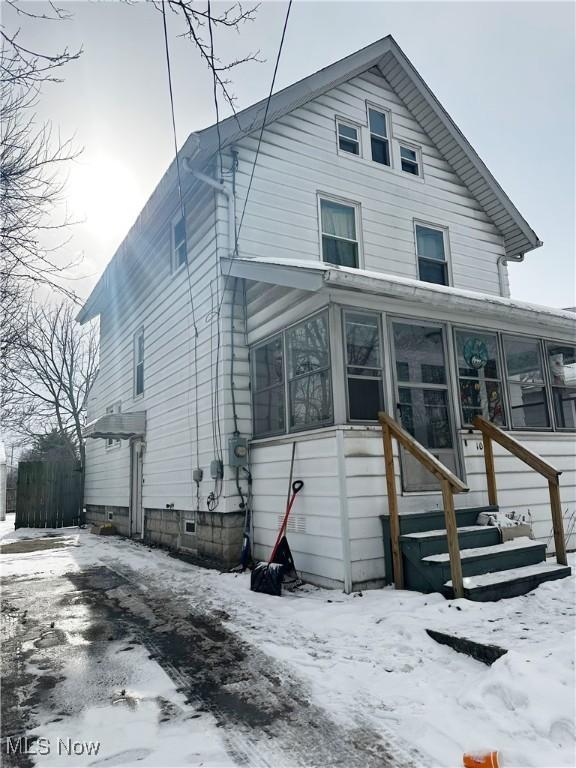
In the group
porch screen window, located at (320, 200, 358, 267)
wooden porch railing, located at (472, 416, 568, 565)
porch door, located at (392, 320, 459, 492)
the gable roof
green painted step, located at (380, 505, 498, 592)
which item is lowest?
green painted step, located at (380, 505, 498, 592)

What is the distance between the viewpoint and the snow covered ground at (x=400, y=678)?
2.42 meters

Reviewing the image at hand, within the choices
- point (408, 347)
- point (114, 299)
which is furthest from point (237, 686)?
point (114, 299)

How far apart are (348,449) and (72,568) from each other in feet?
16.5

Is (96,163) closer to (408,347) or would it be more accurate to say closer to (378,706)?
(408,347)

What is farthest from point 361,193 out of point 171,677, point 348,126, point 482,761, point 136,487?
point 482,761

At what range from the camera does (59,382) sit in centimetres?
2425

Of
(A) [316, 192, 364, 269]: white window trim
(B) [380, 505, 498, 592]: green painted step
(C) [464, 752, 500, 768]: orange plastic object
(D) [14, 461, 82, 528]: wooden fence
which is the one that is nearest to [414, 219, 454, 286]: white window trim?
(A) [316, 192, 364, 269]: white window trim

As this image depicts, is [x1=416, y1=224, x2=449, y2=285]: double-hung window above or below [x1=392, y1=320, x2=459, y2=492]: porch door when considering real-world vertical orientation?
above

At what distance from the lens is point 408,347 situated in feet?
21.5

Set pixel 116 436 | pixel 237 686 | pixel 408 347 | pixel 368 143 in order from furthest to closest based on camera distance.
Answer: pixel 116 436 < pixel 368 143 < pixel 408 347 < pixel 237 686

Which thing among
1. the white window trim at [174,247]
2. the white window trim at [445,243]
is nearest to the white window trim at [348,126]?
the white window trim at [445,243]

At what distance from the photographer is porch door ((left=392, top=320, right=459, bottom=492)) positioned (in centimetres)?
634

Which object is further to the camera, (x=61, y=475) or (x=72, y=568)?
(x=61, y=475)

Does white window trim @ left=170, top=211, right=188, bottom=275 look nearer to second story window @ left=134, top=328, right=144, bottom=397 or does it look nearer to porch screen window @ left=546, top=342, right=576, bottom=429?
second story window @ left=134, top=328, right=144, bottom=397
